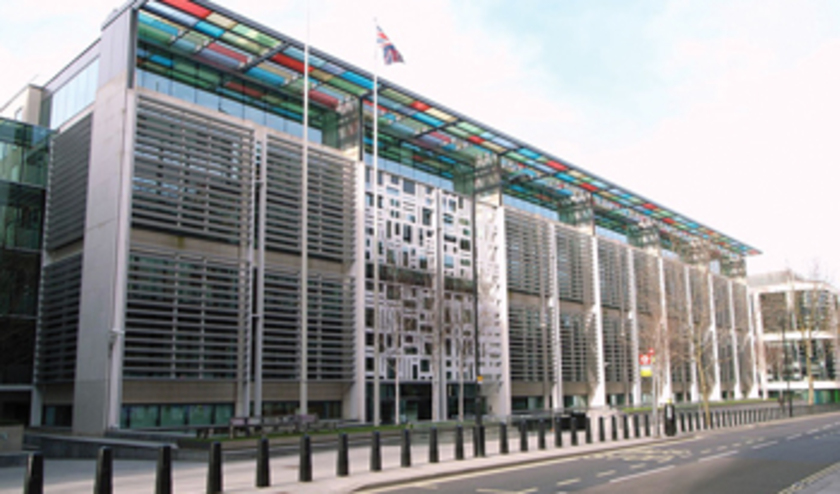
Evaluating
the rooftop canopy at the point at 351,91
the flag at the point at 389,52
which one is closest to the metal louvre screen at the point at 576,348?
the rooftop canopy at the point at 351,91

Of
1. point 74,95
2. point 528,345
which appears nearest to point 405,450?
point 74,95

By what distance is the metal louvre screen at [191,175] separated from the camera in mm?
25469

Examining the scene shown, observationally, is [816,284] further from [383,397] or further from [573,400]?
[383,397]

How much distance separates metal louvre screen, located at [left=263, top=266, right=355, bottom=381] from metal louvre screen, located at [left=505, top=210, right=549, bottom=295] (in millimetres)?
15186

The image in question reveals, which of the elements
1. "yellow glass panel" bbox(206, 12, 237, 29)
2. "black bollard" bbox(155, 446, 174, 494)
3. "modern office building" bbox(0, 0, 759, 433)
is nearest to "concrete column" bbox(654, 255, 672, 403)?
"modern office building" bbox(0, 0, 759, 433)

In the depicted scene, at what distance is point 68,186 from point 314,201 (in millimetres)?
10645

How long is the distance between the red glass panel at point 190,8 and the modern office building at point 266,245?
0.33 ft

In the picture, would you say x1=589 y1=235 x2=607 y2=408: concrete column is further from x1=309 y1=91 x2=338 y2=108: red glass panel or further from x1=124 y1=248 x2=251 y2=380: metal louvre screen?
x1=124 y1=248 x2=251 y2=380: metal louvre screen

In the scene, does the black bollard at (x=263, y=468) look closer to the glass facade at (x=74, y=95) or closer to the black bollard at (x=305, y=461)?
the black bollard at (x=305, y=461)

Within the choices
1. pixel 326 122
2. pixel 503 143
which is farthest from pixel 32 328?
pixel 503 143

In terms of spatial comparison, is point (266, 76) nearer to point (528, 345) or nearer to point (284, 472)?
point (284, 472)

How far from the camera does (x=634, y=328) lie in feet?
182

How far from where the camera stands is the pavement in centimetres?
1277

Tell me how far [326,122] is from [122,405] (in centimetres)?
1752
